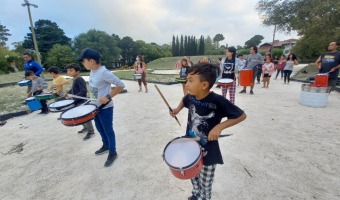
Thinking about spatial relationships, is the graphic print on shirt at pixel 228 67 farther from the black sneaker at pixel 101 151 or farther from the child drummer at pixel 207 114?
the black sneaker at pixel 101 151

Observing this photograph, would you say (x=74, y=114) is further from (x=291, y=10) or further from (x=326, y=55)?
(x=291, y=10)

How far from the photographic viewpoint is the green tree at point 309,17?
1320cm

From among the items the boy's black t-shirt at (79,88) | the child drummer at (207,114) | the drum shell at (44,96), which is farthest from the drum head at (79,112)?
the drum shell at (44,96)

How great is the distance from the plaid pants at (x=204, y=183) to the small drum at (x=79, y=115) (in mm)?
1614

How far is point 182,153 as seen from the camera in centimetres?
158

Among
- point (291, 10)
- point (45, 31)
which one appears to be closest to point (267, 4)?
point (291, 10)

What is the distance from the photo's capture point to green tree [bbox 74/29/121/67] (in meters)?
43.2

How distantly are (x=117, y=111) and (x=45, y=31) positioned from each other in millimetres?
49250

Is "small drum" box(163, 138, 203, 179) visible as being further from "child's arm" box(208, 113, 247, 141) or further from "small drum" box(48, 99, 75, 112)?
"small drum" box(48, 99, 75, 112)

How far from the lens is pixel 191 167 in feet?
4.65

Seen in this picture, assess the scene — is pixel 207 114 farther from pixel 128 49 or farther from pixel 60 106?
pixel 128 49

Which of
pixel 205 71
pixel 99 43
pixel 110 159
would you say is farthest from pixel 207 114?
pixel 99 43

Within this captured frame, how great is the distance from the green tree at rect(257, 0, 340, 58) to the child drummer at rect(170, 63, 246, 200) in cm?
1562

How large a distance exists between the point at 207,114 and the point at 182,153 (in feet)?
1.37
